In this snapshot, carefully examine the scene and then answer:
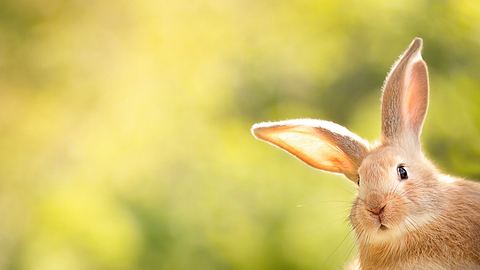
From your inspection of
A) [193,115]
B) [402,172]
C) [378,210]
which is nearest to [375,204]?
[378,210]

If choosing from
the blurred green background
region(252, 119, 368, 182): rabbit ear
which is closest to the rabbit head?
region(252, 119, 368, 182): rabbit ear

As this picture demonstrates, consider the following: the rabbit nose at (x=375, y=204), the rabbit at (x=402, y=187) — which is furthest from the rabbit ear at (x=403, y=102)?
the rabbit nose at (x=375, y=204)

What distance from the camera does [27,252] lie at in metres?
4.84

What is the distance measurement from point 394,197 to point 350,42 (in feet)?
7.79

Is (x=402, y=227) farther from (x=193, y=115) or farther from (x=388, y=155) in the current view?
(x=193, y=115)

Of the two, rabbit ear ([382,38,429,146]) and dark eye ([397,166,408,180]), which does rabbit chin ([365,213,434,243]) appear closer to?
dark eye ([397,166,408,180])

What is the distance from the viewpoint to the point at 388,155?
2977 millimetres

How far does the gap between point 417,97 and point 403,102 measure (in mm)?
142

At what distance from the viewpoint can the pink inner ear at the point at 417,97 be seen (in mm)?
3127

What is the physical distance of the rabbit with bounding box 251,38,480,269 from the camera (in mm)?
2791

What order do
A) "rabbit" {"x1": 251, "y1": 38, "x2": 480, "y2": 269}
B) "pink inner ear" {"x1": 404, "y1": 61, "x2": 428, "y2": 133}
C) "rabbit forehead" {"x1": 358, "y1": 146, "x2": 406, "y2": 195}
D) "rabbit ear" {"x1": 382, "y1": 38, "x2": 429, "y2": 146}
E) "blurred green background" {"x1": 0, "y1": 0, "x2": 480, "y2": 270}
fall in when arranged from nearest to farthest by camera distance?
"rabbit" {"x1": 251, "y1": 38, "x2": 480, "y2": 269} < "rabbit forehead" {"x1": 358, "y1": 146, "x2": 406, "y2": 195} < "rabbit ear" {"x1": 382, "y1": 38, "x2": 429, "y2": 146} < "pink inner ear" {"x1": 404, "y1": 61, "x2": 428, "y2": 133} < "blurred green background" {"x1": 0, "y1": 0, "x2": 480, "y2": 270}

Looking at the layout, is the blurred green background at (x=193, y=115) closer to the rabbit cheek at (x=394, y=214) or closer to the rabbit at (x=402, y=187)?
the rabbit at (x=402, y=187)

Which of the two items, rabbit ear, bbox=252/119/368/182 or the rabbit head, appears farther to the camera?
→ rabbit ear, bbox=252/119/368/182

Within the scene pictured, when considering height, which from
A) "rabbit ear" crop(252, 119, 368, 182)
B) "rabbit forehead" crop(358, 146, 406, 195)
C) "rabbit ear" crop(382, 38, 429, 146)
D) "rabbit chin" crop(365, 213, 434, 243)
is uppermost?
"rabbit ear" crop(382, 38, 429, 146)
